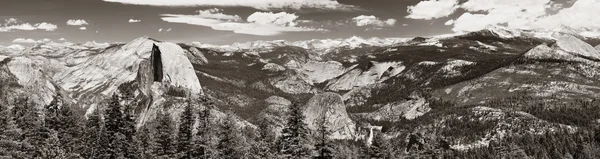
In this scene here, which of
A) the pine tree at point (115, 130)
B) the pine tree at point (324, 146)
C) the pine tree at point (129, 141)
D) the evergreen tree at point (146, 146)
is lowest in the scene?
the evergreen tree at point (146, 146)

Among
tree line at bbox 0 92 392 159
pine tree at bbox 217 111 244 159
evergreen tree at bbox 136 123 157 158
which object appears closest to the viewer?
tree line at bbox 0 92 392 159

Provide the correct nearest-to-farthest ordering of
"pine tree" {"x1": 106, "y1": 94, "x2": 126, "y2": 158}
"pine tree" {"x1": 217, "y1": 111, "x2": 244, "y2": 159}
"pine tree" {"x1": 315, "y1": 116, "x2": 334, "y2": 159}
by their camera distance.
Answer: "pine tree" {"x1": 315, "y1": 116, "x2": 334, "y2": 159} < "pine tree" {"x1": 106, "y1": 94, "x2": 126, "y2": 158} < "pine tree" {"x1": 217, "y1": 111, "x2": 244, "y2": 159}

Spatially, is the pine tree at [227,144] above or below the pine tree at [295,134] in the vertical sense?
below

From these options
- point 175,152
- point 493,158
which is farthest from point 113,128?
point 493,158

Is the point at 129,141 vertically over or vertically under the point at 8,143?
under

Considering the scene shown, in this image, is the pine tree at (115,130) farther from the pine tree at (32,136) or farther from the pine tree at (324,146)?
the pine tree at (324,146)

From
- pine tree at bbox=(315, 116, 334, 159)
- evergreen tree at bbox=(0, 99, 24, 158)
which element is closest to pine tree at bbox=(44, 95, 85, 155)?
evergreen tree at bbox=(0, 99, 24, 158)

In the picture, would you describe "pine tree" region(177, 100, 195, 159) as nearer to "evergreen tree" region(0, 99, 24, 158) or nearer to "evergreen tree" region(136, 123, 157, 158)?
"evergreen tree" region(136, 123, 157, 158)

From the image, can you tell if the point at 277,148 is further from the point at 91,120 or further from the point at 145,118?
the point at 145,118

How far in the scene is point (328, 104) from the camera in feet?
632

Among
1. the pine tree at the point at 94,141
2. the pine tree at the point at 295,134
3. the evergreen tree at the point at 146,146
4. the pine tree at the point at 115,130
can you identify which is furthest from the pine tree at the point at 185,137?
the pine tree at the point at 295,134

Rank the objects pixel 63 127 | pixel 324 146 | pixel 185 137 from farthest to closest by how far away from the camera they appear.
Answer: pixel 63 127
pixel 185 137
pixel 324 146

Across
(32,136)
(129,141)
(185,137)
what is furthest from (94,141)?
(185,137)

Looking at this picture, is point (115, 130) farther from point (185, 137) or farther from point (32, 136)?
point (185, 137)
